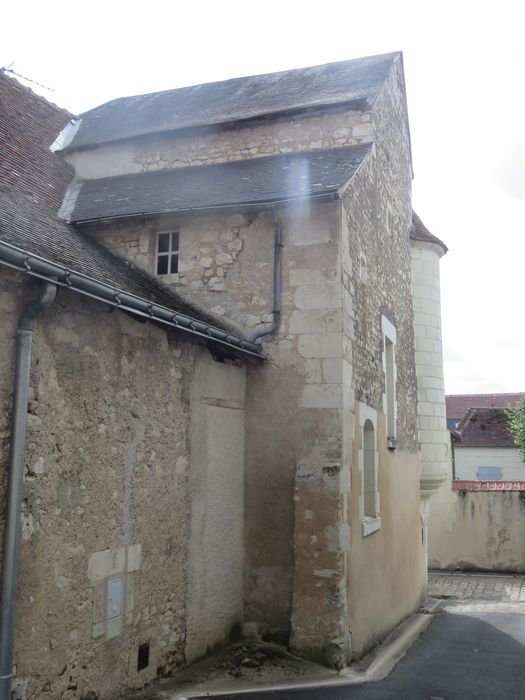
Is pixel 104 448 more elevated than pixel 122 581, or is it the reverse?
pixel 104 448

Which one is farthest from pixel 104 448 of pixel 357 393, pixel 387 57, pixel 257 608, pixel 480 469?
pixel 480 469

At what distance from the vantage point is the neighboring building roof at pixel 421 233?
38.6 ft

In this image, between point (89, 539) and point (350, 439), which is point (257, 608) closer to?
point (350, 439)

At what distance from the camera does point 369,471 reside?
332 inches

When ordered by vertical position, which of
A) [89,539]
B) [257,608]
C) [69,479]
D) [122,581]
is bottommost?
[257,608]

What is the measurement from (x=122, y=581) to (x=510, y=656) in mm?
4867

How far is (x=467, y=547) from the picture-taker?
1561cm

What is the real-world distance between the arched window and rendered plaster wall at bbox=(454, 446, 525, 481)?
82.0 ft

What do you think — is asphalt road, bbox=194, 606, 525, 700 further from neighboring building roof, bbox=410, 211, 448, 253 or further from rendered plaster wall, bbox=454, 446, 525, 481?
rendered plaster wall, bbox=454, 446, 525, 481

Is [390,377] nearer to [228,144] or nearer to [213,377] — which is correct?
[213,377]

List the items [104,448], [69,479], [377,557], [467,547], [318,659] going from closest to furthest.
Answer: [69,479] < [104,448] < [318,659] < [377,557] < [467,547]

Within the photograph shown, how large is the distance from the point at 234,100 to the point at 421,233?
4.22m

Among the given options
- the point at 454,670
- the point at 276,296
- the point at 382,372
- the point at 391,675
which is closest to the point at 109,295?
the point at 276,296

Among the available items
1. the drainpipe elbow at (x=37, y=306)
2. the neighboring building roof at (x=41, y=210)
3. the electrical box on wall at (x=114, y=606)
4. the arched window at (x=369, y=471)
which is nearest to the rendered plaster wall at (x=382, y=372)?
the arched window at (x=369, y=471)
